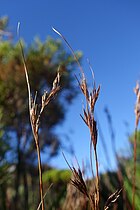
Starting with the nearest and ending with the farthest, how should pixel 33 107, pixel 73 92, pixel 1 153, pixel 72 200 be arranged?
pixel 33 107 < pixel 72 200 < pixel 1 153 < pixel 73 92

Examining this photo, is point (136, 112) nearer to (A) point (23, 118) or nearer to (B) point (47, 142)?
(A) point (23, 118)

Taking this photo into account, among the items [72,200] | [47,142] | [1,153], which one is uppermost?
[47,142]

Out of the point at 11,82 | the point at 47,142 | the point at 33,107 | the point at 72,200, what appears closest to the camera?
the point at 33,107

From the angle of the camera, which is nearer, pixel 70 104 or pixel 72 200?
pixel 72 200

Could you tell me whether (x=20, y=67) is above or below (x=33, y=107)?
above

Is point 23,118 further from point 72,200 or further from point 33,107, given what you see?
point 33,107

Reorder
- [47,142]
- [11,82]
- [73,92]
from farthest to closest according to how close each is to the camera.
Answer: [47,142] < [73,92] < [11,82]

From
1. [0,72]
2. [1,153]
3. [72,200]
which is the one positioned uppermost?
[0,72]

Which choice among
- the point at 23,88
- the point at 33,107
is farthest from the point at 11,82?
the point at 33,107

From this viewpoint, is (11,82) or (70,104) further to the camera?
(70,104)

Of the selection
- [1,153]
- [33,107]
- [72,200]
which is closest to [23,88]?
[1,153]
